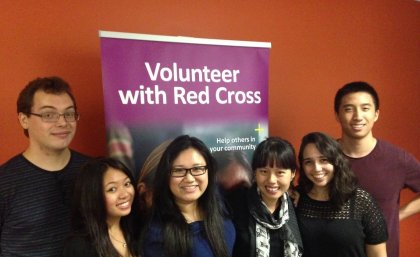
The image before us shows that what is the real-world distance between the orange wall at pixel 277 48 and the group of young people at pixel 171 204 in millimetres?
459

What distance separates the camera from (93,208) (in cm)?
139

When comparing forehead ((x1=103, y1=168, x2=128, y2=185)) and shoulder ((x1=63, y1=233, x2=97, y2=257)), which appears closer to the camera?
shoulder ((x1=63, y1=233, x2=97, y2=257))

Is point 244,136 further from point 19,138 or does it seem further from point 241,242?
point 19,138

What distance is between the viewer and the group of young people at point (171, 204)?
1.45 metres

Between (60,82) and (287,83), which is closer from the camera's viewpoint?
(60,82)

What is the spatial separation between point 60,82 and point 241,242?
3.91 ft

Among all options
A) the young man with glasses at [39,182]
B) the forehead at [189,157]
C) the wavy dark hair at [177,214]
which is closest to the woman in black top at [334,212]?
the wavy dark hair at [177,214]

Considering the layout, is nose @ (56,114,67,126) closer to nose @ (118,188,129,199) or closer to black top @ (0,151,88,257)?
black top @ (0,151,88,257)

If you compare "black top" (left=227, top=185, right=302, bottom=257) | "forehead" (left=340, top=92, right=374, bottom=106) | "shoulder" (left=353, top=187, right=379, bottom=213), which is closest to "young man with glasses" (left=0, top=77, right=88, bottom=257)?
"black top" (left=227, top=185, right=302, bottom=257)

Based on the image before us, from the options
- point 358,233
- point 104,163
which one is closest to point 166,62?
point 104,163

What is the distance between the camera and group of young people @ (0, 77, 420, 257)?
1.45 metres

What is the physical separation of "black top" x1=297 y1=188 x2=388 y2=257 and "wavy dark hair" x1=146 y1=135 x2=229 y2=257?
0.47 m

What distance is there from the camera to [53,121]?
1540 millimetres

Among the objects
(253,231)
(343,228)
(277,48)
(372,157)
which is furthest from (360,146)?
(277,48)
